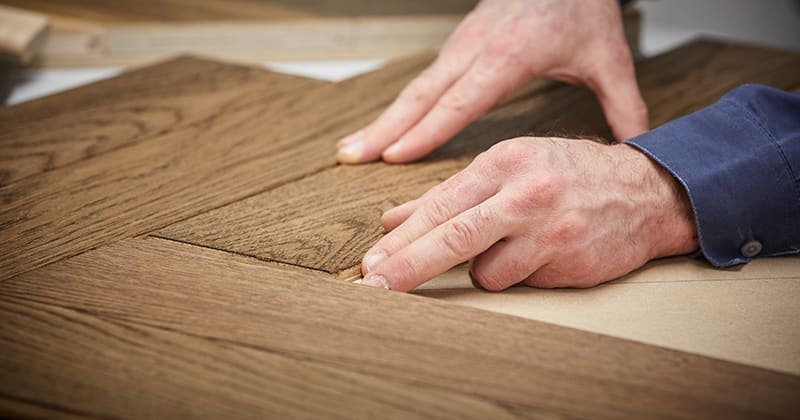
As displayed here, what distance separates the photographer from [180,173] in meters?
1.12

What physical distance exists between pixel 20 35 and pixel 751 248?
1712 mm

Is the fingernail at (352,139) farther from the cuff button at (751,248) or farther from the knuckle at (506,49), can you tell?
the cuff button at (751,248)

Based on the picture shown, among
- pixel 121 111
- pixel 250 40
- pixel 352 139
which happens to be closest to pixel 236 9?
pixel 250 40

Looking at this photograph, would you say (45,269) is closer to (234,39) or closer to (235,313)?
A: (235,313)

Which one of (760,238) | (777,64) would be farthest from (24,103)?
(777,64)

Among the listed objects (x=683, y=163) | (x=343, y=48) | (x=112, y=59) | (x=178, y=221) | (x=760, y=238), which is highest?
(x=112, y=59)

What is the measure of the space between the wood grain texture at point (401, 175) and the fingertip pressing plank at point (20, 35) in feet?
3.73

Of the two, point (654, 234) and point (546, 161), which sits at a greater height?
point (546, 161)

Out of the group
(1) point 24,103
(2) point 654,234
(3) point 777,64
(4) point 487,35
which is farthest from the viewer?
(3) point 777,64

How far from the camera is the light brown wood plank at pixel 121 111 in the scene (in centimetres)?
120

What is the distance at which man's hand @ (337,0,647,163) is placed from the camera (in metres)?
1.17

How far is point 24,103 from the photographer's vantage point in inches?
55.2

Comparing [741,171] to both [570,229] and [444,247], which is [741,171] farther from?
[444,247]

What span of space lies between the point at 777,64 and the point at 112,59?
1711 mm
